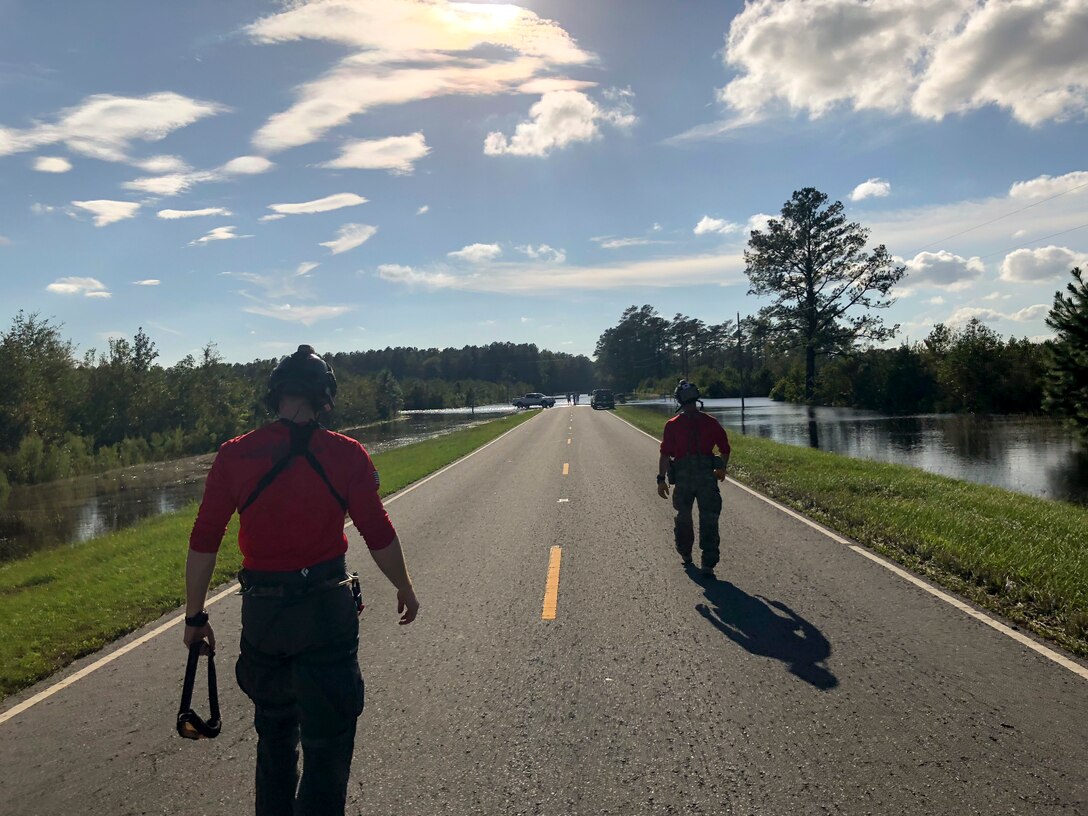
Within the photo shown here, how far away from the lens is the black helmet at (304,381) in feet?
10.4

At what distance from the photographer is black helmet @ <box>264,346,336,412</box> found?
318cm

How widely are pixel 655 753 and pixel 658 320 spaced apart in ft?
486

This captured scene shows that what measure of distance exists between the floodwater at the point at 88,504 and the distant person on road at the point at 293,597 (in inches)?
642

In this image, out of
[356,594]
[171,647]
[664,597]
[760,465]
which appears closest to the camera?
[356,594]

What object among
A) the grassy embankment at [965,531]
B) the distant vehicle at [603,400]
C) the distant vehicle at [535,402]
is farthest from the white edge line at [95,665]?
the distant vehicle at [535,402]

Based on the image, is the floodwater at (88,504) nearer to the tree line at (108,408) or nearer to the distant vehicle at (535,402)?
the tree line at (108,408)

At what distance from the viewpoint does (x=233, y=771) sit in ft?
13.2

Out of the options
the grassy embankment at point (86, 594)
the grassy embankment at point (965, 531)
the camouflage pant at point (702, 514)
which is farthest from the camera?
the camouflage pant at point (702, 514)

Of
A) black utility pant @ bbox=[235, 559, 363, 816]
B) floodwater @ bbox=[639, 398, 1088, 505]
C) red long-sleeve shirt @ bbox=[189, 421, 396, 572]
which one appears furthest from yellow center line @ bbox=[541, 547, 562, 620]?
floodwater @ bbox=[639, 398, 1088, 505]

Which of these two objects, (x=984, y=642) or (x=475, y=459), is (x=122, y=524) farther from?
(x=984, y=642)

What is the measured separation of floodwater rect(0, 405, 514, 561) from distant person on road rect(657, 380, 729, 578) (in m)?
14.5

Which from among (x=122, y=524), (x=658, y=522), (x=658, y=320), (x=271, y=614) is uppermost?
(x=658, y=320)

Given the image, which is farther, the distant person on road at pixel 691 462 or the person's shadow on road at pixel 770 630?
the distant person on road at pixel 691 462

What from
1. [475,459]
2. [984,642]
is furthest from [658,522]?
[475,459]
